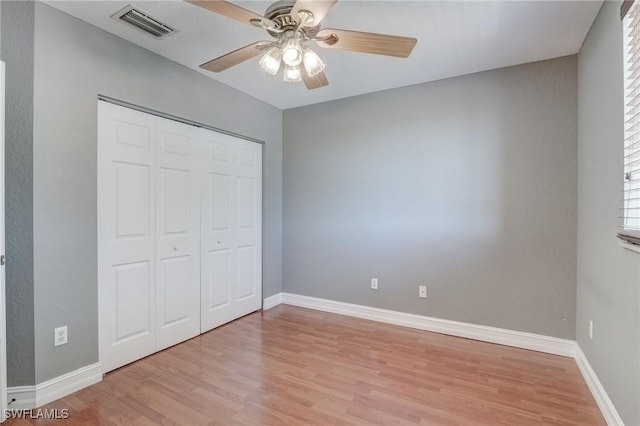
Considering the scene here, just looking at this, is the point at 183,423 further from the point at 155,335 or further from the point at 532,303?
the point at 532,303

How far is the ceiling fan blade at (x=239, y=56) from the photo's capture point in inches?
66.9

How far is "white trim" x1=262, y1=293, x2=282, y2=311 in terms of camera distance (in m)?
3.71

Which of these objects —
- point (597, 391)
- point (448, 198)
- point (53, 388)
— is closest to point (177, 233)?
point (53, 388)

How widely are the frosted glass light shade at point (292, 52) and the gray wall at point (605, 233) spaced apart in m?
1.71

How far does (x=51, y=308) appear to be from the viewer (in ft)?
6.39

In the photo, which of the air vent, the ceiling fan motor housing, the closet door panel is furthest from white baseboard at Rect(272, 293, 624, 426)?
the air vent

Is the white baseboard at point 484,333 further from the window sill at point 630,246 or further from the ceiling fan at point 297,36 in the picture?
the ceiling fan at point 297,36

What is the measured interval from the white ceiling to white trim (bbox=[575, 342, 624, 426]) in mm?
2354

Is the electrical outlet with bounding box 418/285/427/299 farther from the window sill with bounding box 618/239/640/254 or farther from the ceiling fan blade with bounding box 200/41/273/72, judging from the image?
the ceiling fan blade with bounding box 200/41/273/72

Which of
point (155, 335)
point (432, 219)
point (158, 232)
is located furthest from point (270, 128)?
point (155, 335)

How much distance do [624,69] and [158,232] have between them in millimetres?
3254

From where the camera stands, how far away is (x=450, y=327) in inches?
117

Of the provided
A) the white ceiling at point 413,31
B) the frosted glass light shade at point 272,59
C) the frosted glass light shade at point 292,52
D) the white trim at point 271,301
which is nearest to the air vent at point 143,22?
the white ceiling at point 413,31

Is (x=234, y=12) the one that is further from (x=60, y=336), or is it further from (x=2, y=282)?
(x=60, y=336)
